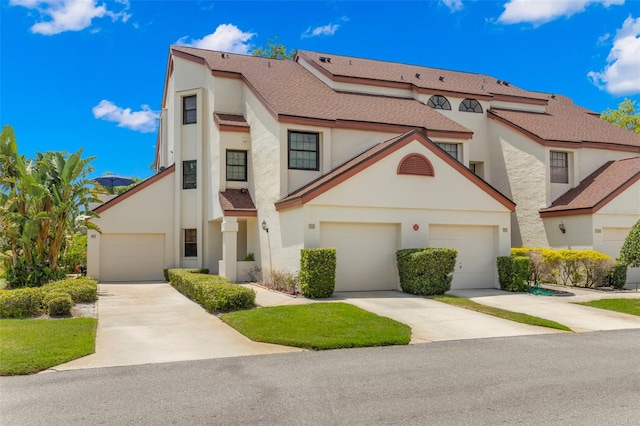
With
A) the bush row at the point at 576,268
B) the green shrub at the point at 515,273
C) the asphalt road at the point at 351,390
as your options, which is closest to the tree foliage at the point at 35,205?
the asphalt road at the point at 351,390

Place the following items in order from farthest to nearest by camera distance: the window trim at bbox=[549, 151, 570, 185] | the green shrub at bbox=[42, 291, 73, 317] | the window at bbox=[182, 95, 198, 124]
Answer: the window at bbox=[182, 95, 198, 124] → the window trim at bbox=[549, 151, 570, 185] → the green shrub at bbox=[42, 291, 73, 317]

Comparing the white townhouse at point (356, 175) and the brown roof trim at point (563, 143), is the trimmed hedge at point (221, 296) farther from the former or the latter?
the brown roof trim at point (563, 143)

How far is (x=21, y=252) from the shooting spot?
18984 millimetres

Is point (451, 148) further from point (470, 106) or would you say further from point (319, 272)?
point (319, 272)

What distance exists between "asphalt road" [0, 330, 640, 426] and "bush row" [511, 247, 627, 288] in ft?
35.0

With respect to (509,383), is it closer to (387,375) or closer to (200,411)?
(387,375)

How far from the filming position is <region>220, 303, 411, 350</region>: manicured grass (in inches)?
379

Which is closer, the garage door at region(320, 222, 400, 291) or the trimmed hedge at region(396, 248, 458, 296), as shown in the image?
the trimmed hedge at region(396, 248, 458, 296)

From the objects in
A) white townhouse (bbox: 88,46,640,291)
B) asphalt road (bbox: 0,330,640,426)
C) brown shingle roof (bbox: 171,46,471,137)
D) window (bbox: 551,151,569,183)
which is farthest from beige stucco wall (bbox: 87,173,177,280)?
window (bbox: 551,151,569,183)

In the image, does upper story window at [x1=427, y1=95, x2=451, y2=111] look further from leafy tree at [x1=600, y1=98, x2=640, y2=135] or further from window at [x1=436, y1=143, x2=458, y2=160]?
leafy tree at [x1=600, y1=98, x2=640, y2=135]

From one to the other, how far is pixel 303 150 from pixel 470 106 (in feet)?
33.9

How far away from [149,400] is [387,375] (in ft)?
10.6

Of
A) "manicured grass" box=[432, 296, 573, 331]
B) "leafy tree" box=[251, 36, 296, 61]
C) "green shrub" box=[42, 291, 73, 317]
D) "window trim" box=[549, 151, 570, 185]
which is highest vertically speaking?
"leafy tree" box=[251, 36, 296, 61]

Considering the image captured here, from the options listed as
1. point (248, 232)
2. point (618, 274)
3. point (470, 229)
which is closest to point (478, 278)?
point (470, 229)
